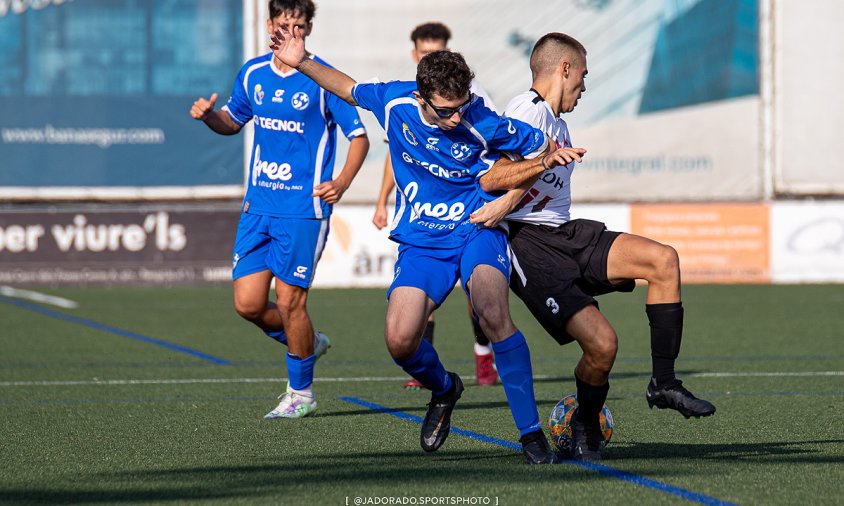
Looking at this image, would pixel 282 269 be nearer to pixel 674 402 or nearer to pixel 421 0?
pixel 674 402

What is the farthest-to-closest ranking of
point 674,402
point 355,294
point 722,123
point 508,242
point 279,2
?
point 722,123
point 355,294
point 279,2
point 508,242
point 674,402

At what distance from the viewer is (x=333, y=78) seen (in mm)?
6098

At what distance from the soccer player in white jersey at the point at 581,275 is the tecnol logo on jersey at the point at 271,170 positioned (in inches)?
68.9

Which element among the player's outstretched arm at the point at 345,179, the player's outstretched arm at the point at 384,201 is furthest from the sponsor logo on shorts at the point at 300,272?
the player's outstretched arm at the point at 384,201

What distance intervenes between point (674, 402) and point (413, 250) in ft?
3.99

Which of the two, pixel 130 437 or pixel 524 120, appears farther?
pixel 130 437

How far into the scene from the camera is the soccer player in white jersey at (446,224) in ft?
17.5

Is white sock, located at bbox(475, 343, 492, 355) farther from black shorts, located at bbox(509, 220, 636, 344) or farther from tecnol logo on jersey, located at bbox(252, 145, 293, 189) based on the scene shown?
black shorts, located at bbox(509, 220, 636, 344)

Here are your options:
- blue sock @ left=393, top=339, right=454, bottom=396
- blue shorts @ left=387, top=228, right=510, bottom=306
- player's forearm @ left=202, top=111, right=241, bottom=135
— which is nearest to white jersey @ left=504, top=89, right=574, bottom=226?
blue shorts @ left=387, top=228, right=510, bottom=306

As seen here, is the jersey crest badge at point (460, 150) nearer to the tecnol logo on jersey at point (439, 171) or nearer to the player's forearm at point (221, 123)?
the tecnol logo on jersey at point (439, 171)

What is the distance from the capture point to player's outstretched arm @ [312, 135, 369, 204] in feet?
22.7

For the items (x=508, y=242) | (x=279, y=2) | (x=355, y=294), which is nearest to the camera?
(x=508, y=242)

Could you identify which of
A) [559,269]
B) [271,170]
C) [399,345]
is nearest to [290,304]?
[271,170]

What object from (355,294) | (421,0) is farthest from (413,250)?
(421,0)
